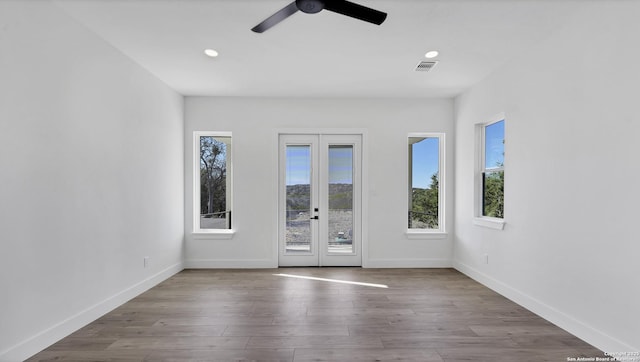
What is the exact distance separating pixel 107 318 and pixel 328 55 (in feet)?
11.1

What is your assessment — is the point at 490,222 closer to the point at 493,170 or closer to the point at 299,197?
the point at 493,170

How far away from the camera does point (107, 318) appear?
9.80 feet

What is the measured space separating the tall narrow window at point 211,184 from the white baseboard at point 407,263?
2.39m

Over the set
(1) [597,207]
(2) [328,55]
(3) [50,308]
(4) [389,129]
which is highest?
(2) [328,55]

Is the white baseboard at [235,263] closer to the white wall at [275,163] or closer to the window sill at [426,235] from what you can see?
the white wall at [275,163]

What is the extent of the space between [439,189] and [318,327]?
3.26 metres

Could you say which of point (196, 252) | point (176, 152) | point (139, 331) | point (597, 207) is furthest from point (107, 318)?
point (597, 207)

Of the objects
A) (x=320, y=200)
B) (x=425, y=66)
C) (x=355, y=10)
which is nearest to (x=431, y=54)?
(x=425, y=66)

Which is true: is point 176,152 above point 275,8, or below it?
below

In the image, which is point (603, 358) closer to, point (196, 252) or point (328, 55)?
point (328, 55)

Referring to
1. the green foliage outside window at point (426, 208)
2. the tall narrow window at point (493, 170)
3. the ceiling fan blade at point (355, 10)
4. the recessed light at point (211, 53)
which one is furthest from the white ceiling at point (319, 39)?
the green foliage outside window at point (426, 208)

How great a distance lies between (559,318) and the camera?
280 cm

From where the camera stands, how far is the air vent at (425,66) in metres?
3.64

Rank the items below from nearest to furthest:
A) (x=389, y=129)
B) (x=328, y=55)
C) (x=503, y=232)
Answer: (x=328, y=55) → (x=503, y=232) → (x=389, y=129)
